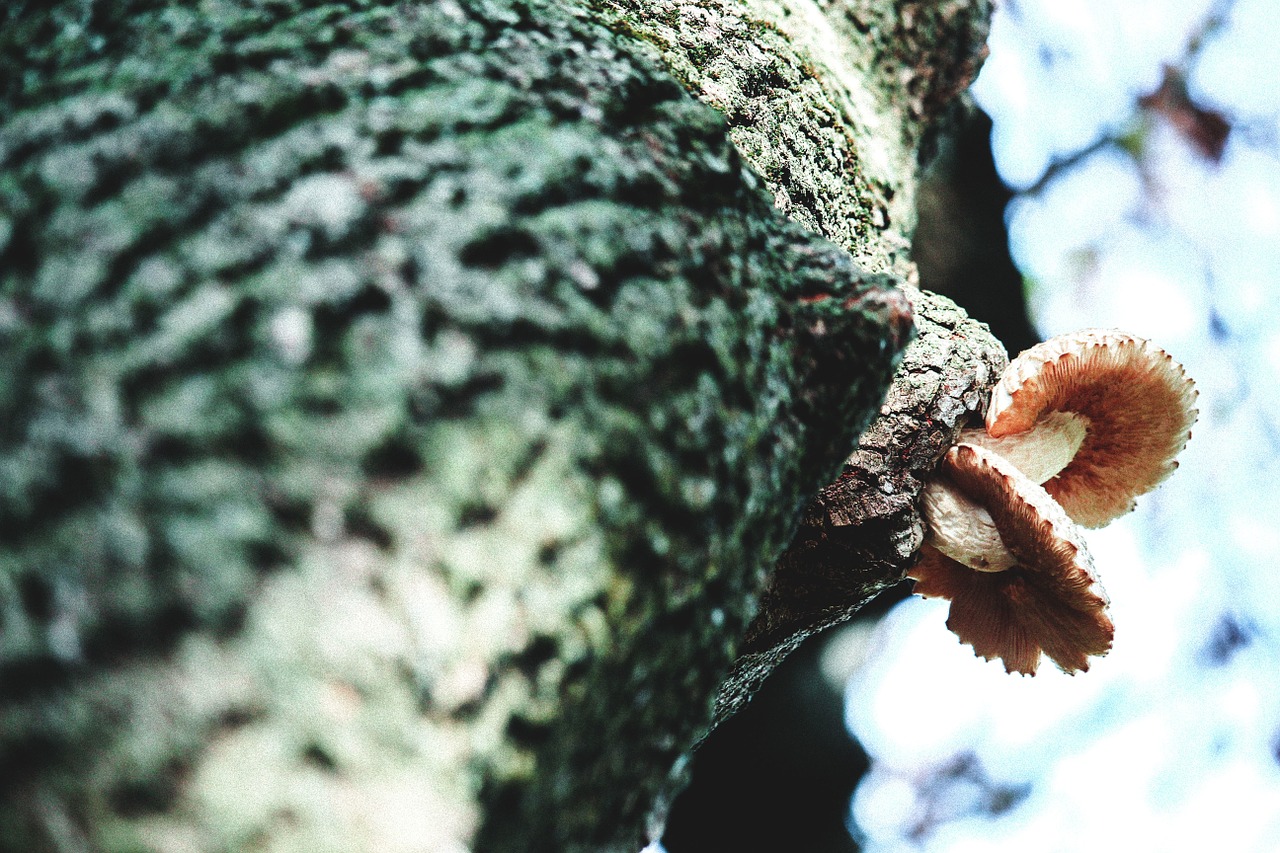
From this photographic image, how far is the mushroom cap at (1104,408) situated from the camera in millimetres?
1346

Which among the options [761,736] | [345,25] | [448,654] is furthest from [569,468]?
[761,736]

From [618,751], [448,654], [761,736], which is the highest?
[448,654]

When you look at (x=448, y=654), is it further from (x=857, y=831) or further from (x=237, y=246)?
(x=857, y=831)

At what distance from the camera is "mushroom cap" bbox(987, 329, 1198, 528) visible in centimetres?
135

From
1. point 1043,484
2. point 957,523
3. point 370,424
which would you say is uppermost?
point 370,424

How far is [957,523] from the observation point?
1311 millimetres

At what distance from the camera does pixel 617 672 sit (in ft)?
2.28

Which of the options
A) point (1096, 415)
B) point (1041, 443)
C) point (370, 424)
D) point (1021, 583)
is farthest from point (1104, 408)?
point (370, 424)

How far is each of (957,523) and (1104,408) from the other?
429 mm

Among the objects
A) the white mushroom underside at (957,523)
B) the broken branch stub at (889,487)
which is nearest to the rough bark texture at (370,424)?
the broken branch stub at (889,487)

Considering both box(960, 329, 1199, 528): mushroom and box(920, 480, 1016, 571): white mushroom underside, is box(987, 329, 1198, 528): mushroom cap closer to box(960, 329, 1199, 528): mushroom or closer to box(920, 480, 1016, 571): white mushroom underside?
box(960, 329, 1199, 528): mushroom

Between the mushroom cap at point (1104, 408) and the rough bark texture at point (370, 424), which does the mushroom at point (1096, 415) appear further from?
the rough bark texture at point (370, 424)

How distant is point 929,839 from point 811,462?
3971 mm

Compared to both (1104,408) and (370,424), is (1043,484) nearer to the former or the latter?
(1104,408)
